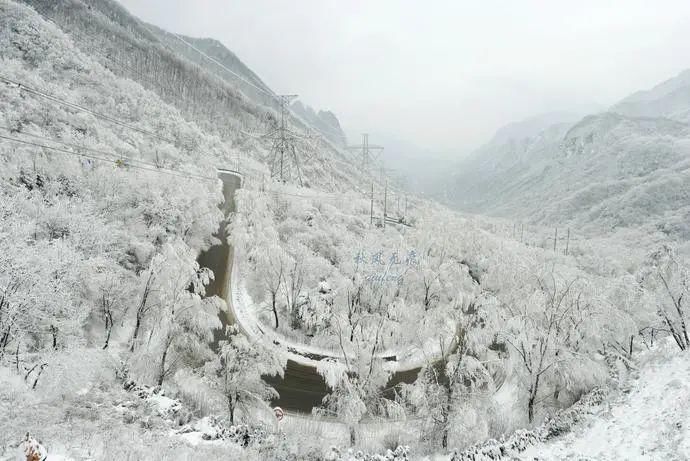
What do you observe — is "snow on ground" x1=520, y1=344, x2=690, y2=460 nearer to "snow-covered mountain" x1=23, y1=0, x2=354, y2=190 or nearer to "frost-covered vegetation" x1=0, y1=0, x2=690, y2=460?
"frost-covered vegetation" x1=0, y1=0, x2=690, y2=460

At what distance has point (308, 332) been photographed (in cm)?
3120

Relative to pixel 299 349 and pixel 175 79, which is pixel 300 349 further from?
pixel 175 79

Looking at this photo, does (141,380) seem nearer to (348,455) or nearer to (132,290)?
(132,290)

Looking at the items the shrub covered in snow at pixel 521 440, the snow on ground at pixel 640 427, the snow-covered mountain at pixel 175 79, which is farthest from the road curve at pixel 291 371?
the snow-covered mountain at pixel 175 79

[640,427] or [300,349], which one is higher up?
[640,427]

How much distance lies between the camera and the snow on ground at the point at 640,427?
1226 cm

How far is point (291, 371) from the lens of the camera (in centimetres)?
2611

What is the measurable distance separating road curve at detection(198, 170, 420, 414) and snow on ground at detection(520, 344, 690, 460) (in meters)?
11.3

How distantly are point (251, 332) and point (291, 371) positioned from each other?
5580mm

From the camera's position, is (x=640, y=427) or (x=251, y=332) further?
(x=251, y=332)

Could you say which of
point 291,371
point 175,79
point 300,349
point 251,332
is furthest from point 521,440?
point 175,79

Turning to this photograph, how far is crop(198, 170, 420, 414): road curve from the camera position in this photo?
2341 cm

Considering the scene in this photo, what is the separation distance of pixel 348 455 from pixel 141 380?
1227cm

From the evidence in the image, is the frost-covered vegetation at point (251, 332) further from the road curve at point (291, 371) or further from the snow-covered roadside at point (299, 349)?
the road curve at point (291, 371)
